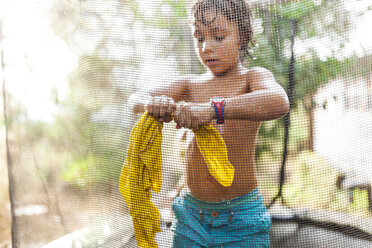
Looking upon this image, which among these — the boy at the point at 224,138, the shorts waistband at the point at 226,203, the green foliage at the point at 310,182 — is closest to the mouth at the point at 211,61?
the boy at the point at 224,138

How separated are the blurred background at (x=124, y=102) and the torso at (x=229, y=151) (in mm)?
45

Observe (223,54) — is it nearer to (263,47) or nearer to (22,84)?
(263,47)

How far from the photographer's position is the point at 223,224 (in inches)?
29.5

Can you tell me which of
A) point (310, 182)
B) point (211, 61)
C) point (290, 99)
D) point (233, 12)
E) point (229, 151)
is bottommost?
point (310, 182)

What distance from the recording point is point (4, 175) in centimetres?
124

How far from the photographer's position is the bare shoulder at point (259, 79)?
2.29 feet

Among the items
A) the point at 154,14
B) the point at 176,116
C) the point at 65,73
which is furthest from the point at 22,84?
the point at 176,116

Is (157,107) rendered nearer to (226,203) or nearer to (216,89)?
(216,89)

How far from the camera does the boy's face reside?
2.28 feet

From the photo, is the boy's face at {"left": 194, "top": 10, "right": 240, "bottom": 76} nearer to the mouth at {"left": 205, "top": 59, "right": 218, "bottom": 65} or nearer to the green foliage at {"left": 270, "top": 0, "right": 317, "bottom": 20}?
the mouth at {"left": 205, "top": 59, "right": 218, "bottom": 65}

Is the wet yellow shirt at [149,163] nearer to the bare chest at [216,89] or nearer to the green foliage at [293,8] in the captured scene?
the bare chest at [216,89]

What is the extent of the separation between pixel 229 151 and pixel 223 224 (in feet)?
0.58

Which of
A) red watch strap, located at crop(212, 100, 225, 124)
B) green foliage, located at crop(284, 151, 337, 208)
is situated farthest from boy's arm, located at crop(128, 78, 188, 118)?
green foliage, located at crop(284, 151, 337, 208)

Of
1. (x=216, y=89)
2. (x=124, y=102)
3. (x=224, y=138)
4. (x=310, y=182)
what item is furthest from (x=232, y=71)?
(x=310, y=182)
